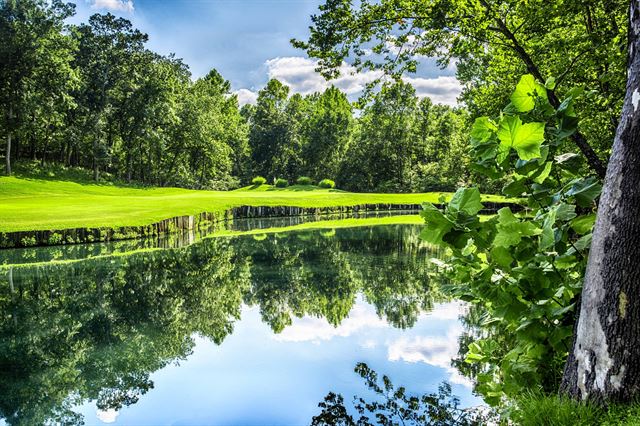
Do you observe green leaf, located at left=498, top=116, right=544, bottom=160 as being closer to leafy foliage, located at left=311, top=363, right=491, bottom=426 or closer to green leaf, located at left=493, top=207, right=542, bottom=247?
green leaf, located at left=493, top=207, right=542, bottom=247

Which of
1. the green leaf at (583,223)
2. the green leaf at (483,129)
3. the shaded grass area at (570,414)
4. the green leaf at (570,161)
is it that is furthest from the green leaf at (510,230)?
the shaded grass area at (570,414)

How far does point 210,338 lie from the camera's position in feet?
27.3

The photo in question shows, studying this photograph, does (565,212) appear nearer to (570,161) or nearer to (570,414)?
(570,161)

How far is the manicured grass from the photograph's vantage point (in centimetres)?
1988

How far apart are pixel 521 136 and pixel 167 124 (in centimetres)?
5701

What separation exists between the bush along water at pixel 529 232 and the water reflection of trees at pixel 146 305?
479 centimetres

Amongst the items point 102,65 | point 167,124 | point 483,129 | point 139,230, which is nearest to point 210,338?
point 483,129

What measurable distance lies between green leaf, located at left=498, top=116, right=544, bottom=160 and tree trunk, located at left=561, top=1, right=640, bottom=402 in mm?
461

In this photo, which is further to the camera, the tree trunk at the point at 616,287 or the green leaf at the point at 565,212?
the green leaf at the point at 565,212

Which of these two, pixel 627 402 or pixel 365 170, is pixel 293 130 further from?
pixel 627 402

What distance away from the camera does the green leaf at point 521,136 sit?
2.96 m

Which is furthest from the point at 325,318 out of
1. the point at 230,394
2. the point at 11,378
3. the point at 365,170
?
the point at 365,170

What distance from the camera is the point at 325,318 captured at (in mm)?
9398

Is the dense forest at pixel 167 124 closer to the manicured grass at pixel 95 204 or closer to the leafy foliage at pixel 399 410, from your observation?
the manicured grass at pixel 95 204
